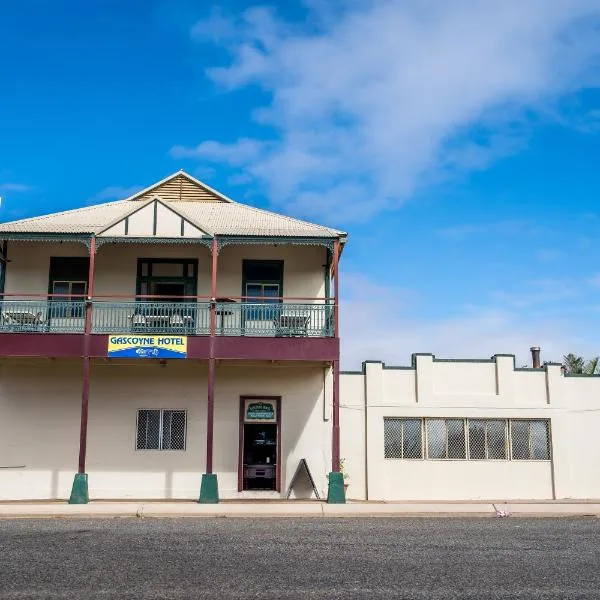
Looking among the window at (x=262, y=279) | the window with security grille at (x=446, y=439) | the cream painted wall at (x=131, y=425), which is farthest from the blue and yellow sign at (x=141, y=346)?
the window with security grille at (x=446, y=439)

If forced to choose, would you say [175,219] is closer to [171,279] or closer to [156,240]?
[156,240]

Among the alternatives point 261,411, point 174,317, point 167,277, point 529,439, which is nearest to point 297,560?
point 174,317

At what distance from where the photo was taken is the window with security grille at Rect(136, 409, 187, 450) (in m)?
20.5

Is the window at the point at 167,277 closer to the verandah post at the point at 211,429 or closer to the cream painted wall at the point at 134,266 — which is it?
the cream painted wall at the point at 134,266

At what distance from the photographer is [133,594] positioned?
8453 mm

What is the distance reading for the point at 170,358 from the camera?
18844 mm

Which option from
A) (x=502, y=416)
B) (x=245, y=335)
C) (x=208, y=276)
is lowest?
(x=502, y=416)

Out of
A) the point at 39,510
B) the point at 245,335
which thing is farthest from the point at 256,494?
the point at 39,510

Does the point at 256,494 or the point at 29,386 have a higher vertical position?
the point at 29,386

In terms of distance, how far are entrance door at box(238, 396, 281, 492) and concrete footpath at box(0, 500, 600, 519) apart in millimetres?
2491

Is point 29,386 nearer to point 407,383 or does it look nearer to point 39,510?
point 39,510

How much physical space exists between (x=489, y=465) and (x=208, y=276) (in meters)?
9.26

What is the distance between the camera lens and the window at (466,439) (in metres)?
21.1

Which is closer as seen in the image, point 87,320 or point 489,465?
point 87,320
